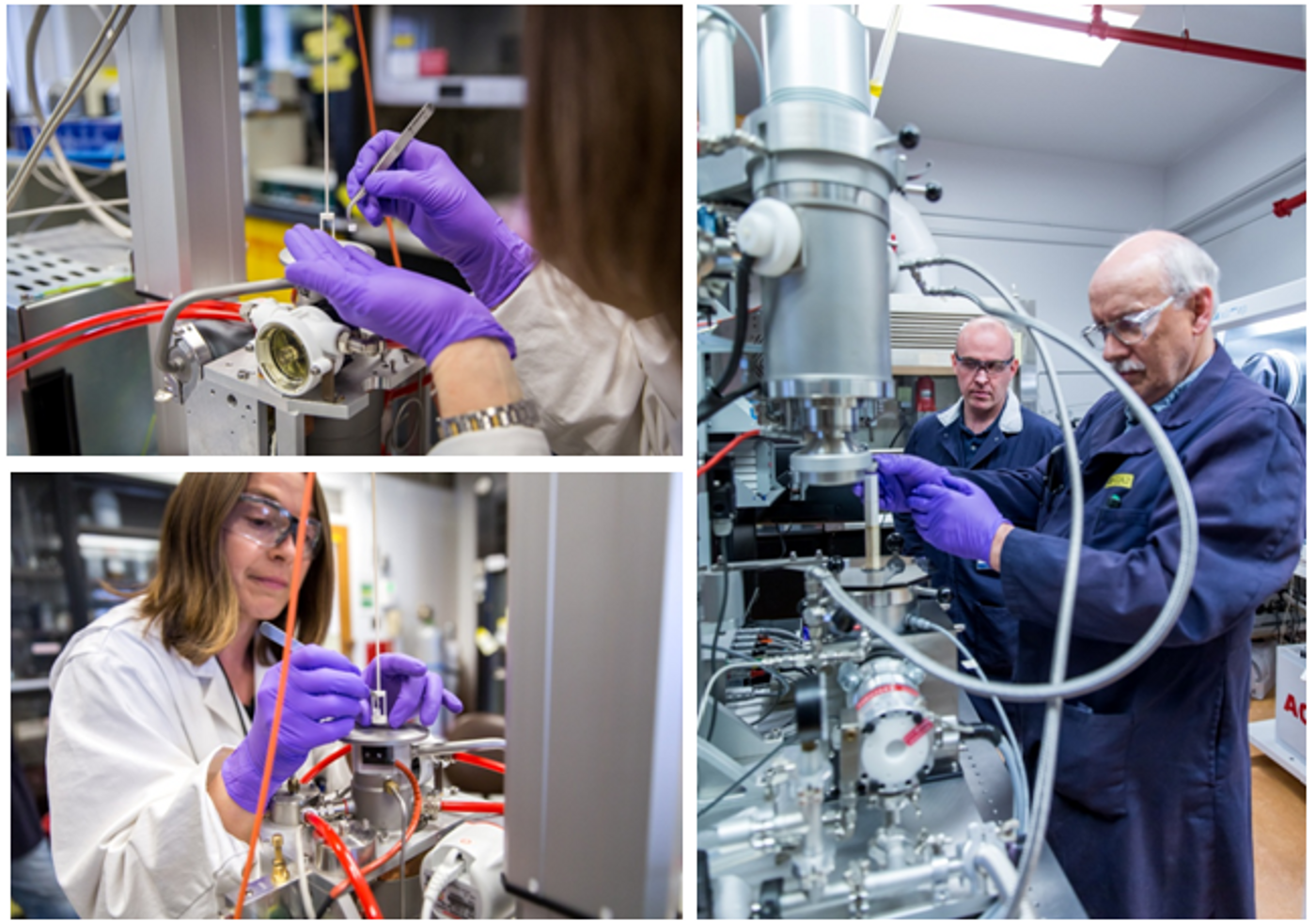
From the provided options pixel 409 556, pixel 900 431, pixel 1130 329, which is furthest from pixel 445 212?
pixel 409 556

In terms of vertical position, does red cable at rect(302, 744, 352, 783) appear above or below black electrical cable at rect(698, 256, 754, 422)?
below

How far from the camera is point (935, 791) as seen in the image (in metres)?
0.87

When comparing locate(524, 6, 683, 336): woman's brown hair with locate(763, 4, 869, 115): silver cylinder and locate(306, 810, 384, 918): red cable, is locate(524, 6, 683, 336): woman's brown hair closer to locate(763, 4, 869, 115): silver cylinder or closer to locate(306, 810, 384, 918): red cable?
locate(763, 4, 869, 115): silver cylinder

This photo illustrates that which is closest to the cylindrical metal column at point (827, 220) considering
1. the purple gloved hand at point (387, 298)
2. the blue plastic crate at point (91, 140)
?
the purple gloved hand at point (387, 298)

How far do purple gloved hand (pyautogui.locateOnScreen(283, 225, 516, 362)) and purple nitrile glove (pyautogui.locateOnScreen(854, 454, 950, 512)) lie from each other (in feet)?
1.81

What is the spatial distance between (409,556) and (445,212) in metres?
2.35

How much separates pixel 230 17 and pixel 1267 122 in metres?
1.50

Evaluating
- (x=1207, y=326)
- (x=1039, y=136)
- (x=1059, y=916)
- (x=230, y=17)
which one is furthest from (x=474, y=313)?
(x=1059, y=916)

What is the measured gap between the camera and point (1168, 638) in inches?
31.8

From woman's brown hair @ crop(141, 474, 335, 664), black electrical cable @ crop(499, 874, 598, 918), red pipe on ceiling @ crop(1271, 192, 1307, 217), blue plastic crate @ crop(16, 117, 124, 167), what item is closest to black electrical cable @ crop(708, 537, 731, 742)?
black electrical cable @ crop(499, 874, 598, 918)

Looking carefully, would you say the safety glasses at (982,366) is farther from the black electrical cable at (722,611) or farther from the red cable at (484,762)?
the red cable at (484,762)

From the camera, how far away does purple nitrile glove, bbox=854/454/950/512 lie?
88 cm

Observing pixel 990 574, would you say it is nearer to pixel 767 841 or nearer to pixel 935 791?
pixel 935 791

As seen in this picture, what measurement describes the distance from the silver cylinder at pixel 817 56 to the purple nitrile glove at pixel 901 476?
453mm
